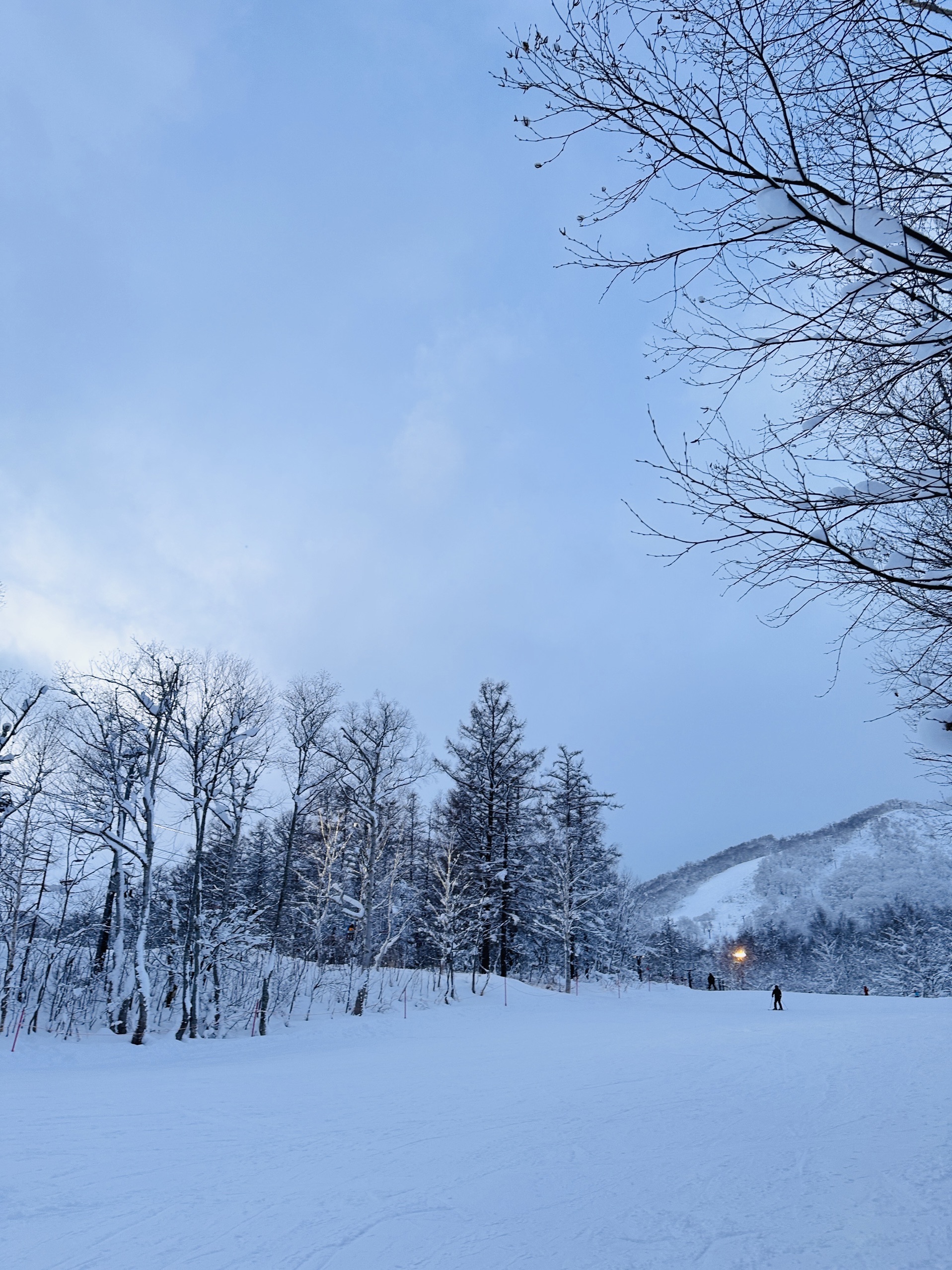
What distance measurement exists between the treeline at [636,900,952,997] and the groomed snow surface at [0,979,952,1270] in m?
33.1

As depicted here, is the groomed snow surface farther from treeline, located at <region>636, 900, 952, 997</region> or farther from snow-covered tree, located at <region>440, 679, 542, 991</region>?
treeline, located at <region>636, 900, 952, 997</region>

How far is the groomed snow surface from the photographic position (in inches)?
145

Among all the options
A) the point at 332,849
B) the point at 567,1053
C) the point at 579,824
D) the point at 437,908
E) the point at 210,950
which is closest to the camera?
the point at 567,1053

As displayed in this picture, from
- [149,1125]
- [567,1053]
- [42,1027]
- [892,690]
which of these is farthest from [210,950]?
[892,690]

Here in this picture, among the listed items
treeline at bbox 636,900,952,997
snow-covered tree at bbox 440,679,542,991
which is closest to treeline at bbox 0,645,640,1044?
snow-covered tree at bbox 440,679,542,991

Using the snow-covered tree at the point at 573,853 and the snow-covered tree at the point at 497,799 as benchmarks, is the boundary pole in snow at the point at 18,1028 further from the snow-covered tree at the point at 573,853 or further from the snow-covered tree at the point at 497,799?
the snow-covered tree at the point at 573,853

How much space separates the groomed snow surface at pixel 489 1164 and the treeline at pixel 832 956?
33.1 meters

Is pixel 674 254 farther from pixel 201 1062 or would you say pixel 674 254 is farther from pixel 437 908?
pixel 437 908

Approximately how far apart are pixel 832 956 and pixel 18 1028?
83.1m

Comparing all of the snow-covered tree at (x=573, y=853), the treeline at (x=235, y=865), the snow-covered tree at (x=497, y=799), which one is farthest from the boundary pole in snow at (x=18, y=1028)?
the snow-covered tree at (x=573, y=853)

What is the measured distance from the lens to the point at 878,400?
3.39 meters

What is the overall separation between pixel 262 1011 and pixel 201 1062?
404 centimetres

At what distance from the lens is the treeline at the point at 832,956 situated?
56.2m

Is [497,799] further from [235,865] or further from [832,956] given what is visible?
[832,956]
